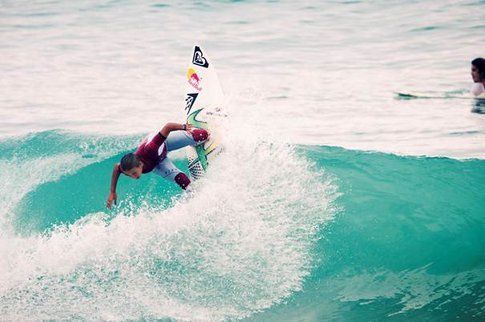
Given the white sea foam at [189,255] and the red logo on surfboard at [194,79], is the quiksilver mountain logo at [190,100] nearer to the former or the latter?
the red logo on surfboard at [194,79]

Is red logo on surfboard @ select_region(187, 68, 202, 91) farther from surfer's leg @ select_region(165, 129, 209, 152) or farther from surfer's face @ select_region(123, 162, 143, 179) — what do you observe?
surfer's face @ select_region(123, 162, 143, 179)

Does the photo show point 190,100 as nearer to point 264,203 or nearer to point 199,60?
point 199,60

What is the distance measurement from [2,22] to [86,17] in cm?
257

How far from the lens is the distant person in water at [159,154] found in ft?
20.1

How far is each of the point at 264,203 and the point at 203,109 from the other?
4.10 feet

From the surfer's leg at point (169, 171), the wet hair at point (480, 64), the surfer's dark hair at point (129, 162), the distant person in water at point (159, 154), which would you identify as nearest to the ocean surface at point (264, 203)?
the surfer's leg at point (169, 171)

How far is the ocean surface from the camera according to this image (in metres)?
6.15

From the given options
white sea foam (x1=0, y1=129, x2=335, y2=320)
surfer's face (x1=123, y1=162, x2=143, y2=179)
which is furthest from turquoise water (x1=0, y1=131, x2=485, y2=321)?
surfer's face (x1=123, y1=162, x2=143, y2=179)

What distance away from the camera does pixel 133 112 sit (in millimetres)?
11789

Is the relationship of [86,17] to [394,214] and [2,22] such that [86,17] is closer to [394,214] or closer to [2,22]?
[2,22]

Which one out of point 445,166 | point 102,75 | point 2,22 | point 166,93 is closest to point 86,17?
point 2,22

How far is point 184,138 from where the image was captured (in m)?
6.84

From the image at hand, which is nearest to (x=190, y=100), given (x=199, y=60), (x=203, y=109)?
(x=203, y=109)

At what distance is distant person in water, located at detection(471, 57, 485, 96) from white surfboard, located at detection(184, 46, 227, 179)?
4.16 meters
